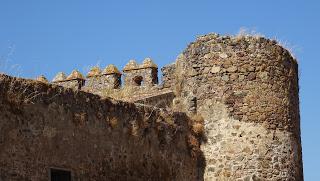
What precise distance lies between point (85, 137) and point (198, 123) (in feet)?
13.0

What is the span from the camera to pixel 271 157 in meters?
17.2

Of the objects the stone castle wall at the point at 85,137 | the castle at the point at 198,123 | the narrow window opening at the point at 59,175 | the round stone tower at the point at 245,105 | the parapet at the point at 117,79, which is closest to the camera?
the stone castle wall at the point at 85,137

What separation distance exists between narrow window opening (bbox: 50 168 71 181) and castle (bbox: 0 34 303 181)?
0.07 ft

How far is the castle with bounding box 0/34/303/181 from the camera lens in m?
14.3

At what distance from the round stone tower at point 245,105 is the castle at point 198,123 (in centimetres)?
2

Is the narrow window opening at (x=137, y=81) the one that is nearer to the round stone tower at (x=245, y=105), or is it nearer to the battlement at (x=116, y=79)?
the battlement at (x=116, y=79)

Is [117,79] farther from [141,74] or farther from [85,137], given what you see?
[85,137]

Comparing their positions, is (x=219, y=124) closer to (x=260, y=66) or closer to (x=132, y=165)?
(x=260, y=66)

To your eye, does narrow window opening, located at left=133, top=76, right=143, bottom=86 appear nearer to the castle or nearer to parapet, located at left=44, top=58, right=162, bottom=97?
parapet, located at left=44, top=58, right=162, bottom=97

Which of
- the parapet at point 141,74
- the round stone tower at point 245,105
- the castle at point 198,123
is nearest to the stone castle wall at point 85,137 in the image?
the castle at point 198,123

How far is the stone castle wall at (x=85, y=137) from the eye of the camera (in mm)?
12906

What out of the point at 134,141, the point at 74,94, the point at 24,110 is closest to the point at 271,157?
the point at 134,141

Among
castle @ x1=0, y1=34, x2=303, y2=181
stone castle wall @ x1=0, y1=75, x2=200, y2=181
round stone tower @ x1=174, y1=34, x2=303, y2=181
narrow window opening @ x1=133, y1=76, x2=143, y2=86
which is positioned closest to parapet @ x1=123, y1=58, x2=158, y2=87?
narrow window opening @ x1=133, y1=76, x2=143, y2=86

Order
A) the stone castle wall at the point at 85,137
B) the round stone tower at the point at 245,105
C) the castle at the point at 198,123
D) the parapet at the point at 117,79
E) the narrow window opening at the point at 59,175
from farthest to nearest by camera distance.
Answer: the parapet at the point at 117,79, the round stone tower at the point at 245,105, the castle at the point at 198,123, the narrow window opening at the point at 59,175, the stone castle wall at the point at 85,137
